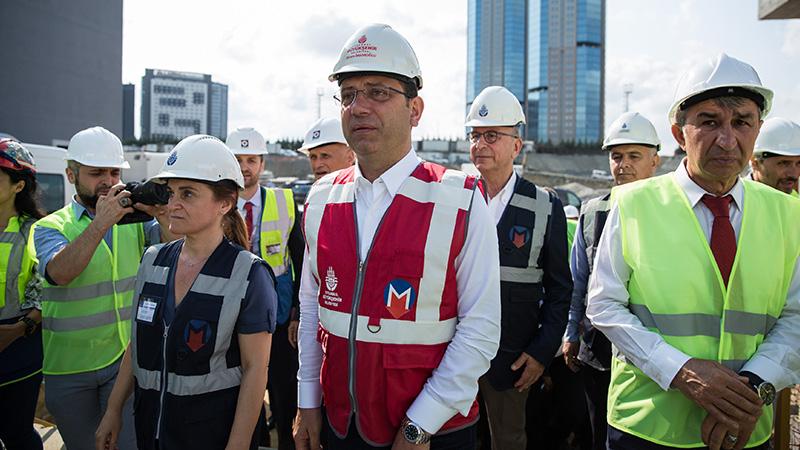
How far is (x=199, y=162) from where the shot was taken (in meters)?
2.31

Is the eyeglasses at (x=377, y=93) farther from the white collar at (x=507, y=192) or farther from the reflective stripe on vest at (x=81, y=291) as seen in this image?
the reflective stripe on vest at (x=81, y=291)

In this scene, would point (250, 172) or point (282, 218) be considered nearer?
point (282, 218)

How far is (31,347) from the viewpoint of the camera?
320 cm

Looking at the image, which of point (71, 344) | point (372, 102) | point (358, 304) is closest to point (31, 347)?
point (71, 344)

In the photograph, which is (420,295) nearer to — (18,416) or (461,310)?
(461,310)

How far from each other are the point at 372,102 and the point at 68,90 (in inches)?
1070

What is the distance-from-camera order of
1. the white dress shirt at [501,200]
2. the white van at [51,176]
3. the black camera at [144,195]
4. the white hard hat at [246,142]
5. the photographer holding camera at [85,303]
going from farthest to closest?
the white van at [51,176] → the white hard hat at [246,142] → the white dress shirt at [501,200] → the photographer holding camera at [85,303] → the black camera at [144,195]

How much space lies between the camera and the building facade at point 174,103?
261 ft

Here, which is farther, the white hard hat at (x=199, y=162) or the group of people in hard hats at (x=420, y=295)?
the white hard hat at (x=199, y=162)

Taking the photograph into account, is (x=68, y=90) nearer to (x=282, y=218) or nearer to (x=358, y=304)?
(x=282, y=218)

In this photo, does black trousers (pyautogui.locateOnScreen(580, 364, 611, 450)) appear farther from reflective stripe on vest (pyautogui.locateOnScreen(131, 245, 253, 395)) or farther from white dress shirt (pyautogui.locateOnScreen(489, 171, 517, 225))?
reflective stripe on vest (pyautogui.locateOnScreen(131, 245, 253, 395))

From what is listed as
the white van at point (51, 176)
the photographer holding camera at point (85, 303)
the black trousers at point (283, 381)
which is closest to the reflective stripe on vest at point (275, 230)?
the black trousers at point (283, 381)

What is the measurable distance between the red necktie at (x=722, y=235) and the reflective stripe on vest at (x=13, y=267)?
3.61 m

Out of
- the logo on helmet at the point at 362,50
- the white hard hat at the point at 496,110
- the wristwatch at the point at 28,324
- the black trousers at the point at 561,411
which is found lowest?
the black trousers at the point at 561,411
